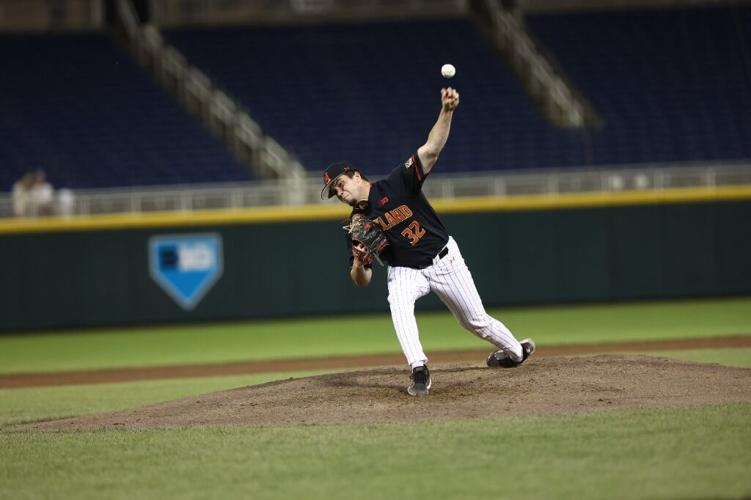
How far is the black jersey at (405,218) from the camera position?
812 cm

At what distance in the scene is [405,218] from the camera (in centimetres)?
815

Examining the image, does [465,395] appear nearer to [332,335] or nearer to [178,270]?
[332,335]

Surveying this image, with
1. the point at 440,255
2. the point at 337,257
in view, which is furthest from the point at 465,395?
the point at 337,257

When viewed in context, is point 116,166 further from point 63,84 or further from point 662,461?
point 662,461

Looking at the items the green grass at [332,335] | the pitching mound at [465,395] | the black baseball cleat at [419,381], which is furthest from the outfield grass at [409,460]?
the green grass at [332,335]

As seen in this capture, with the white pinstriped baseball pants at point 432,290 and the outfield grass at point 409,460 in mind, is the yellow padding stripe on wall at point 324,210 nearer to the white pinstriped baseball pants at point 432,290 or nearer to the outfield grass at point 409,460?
the white pinstriped baseball pants at point 432,290

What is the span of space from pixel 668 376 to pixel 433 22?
19458mm

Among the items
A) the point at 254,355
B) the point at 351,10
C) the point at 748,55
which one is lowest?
the point at 254,355

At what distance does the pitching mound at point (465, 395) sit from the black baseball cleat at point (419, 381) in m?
0.06

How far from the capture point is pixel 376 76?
25922 mm

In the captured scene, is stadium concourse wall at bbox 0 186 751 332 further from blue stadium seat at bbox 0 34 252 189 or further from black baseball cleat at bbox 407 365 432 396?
black baseball cleat at bbox 407 365 432 396

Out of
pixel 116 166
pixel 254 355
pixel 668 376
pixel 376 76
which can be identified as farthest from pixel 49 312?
pixel 668 376

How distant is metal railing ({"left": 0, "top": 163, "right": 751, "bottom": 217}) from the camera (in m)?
19.7

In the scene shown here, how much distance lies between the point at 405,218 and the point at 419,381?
3.75 feet
